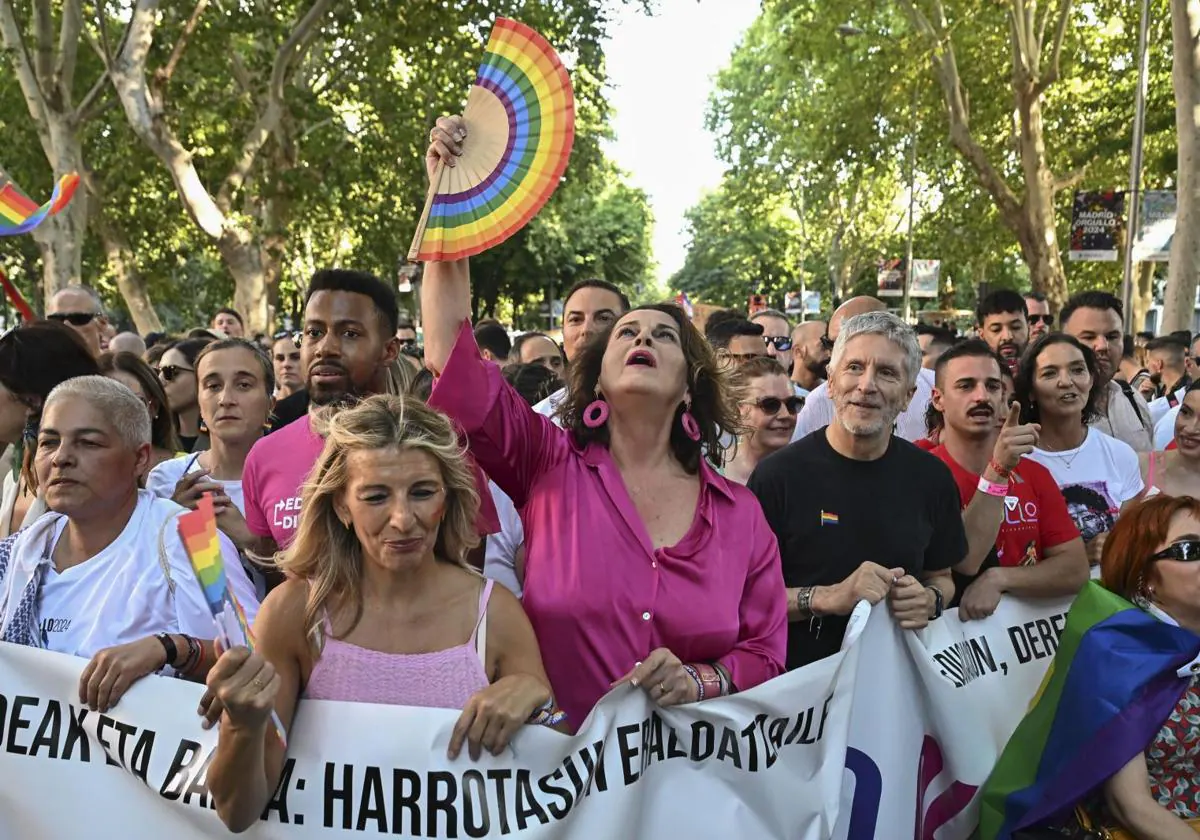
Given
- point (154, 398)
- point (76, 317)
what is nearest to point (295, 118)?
point (76, 317)

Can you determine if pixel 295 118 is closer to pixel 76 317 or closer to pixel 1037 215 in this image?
pixel 76 317

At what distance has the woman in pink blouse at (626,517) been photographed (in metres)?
2.80

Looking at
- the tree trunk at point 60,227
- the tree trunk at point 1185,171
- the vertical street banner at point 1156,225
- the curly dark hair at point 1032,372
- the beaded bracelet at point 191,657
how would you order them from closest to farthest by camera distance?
the beaded bracelet at point 191,657 < the curly dark hair at point 1032,372 < the tree trunk at point 1185,171 < the tree trunk at point 60,227 < the vertical street banner at point 1156,225

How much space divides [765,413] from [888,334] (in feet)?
2.82

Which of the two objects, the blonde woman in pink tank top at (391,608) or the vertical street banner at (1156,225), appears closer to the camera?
the blonde woman in pink tank top at (391,608)

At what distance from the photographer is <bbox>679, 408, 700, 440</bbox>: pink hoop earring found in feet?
10.3

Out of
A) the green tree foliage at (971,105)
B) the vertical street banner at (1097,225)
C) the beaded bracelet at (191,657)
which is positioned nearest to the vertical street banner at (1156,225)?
the vertical street banner at (1097,225)

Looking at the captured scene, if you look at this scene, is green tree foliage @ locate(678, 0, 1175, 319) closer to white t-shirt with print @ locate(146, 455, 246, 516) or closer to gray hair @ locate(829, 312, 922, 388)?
gray hair @ locate(829, 312, 922, 388)

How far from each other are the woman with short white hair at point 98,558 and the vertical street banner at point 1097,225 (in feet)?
57.3

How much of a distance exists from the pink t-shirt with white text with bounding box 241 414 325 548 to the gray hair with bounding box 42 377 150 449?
0.41 meters

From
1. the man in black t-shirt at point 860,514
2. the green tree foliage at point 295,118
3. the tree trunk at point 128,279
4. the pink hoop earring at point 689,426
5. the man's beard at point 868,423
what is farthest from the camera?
the tree trunk at point 128,279

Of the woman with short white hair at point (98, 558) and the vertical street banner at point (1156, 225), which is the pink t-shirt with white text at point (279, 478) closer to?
the woman with short white hair at point (98, 558)

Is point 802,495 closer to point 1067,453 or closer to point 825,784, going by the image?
point 825,784

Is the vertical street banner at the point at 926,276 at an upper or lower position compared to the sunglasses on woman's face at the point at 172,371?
upper
